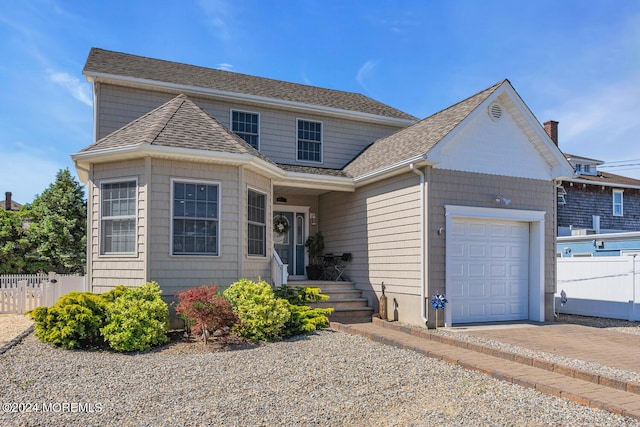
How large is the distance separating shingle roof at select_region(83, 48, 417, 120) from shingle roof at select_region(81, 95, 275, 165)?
2.21 metres

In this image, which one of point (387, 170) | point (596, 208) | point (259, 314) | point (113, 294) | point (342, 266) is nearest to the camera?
point (259, 314)

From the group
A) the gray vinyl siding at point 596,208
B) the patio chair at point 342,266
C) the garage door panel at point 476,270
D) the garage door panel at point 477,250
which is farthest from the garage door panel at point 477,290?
the gray vinyl siding at point 596,208

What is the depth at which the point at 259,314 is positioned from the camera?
815 cm

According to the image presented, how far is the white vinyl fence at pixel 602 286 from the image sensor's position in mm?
12015

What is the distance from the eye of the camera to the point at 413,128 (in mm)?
12680

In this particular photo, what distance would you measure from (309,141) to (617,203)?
62.8 ft

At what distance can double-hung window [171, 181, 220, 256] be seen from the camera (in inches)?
375

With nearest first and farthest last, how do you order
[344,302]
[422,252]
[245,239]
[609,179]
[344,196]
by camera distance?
[422,252] → [245,239] → [344,302] → [344,196] → [609,179]

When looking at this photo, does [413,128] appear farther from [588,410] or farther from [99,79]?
[588,410]

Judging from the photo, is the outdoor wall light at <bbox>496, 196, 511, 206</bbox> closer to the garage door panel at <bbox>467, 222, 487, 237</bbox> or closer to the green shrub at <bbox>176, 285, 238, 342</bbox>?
the garage door panel at <bbox>467, 222, 487, 237</bbox>

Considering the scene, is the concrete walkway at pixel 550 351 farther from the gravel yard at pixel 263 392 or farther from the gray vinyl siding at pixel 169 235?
the gray vinyl siding at pixel 169 235

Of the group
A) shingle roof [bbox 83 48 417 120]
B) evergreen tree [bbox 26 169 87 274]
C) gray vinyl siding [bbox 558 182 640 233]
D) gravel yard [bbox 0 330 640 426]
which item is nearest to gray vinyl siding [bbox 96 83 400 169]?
shingle roof [bbox 83 48 417 120]

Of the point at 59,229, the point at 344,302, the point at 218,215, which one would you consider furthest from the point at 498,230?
the point at 59,229

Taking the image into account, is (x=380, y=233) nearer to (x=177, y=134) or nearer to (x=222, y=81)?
(x=177, y=134)
